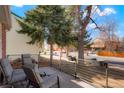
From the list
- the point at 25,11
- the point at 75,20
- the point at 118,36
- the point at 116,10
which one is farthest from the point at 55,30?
the point at 118,36

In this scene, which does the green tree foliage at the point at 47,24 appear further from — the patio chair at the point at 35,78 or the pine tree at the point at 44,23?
the patio chair at the point at 35,78

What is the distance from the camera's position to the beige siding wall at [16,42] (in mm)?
12609

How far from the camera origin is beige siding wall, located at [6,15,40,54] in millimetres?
12609

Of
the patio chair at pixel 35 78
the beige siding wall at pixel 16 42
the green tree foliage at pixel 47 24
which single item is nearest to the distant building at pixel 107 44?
the green tree foliage at pixel 47 24

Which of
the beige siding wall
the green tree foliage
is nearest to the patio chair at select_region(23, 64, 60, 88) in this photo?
the beige siding wall

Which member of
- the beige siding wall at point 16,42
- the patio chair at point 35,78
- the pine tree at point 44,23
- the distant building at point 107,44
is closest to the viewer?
the patio chair at point 35,78

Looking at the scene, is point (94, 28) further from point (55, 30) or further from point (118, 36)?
point (118, 36)

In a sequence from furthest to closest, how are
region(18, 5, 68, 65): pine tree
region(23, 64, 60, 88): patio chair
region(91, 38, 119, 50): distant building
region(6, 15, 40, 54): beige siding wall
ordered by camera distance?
region(91, 38, 119, 50): distant building
region(18, 5, 68, 65): pine tree
region(6, 15, 40, 54): beige siding wall
region(23, 64, 60, 88): patio chair

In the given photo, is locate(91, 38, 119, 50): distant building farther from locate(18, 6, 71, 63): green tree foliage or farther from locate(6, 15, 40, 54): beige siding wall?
locate(6, 15, 40, 54): beige siding wall

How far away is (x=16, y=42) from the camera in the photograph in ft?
43.1

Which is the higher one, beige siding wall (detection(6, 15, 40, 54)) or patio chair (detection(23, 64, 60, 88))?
beige siding wall (detection(6, 15, 40, 54))

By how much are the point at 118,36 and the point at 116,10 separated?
484 centimetres

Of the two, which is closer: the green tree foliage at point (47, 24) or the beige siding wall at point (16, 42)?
the beige siding wall at point (16, 42)
